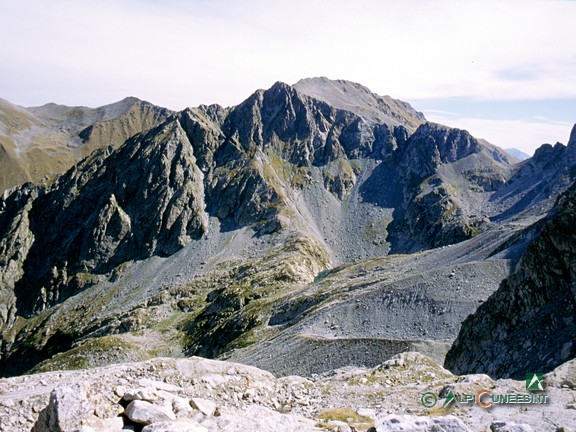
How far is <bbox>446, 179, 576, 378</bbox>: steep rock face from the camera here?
3712 cm

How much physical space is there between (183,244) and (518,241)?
112530 millimetres

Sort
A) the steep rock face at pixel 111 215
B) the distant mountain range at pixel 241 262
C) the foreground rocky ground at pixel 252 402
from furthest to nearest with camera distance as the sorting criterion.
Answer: the steep rock face at pixel 111 215 → the distant mountain range at pixel 241 262 → the foreground rocky ground at pixel 252 402

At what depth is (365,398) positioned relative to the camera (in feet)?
92.3

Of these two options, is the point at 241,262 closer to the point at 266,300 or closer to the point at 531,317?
the point at 266,300

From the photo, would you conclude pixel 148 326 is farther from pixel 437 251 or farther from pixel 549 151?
pixel 549 151

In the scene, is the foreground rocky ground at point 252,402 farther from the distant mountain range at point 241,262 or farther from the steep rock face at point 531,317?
the distant mountain range at point 241,262

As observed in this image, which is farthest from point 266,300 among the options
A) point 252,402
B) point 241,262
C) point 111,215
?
point 111,215

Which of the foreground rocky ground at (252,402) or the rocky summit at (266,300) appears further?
the rocky summit at (266,300)

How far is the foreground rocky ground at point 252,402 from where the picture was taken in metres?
16.3

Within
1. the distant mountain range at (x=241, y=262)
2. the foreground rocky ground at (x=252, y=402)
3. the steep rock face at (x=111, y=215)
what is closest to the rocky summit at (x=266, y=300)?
the foreground rocky ground at (x=252, y=402)

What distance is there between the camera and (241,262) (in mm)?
144375

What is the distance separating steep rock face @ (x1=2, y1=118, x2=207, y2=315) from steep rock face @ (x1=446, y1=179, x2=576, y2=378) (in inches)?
4951

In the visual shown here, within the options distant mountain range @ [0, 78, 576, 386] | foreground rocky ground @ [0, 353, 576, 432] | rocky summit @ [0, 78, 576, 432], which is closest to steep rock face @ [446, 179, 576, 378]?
rocky summit @ [0, 78, 576, 432]

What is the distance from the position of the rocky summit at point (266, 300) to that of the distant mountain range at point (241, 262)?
0.53 m
